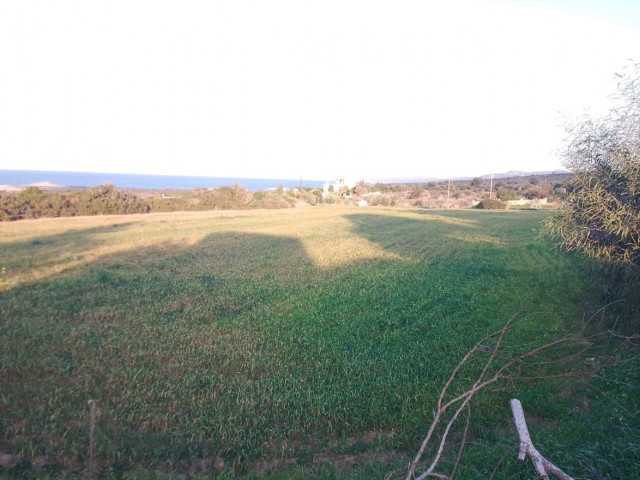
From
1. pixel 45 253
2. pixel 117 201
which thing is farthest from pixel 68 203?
pixel 45 253

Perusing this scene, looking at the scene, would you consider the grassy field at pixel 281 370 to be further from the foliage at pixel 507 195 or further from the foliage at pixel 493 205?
the foliage at pixel 507 195

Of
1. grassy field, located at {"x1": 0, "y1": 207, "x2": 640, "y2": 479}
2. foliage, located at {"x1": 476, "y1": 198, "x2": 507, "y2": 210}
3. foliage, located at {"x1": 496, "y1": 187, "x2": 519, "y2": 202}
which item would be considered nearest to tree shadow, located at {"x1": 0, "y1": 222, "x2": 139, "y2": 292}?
grassy field, located at {"x1": 0, "y1": 207, "x2": 640, "y2": 479}

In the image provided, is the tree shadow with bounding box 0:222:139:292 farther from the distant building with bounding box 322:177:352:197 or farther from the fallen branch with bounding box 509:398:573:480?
the distant building with bounding box 322:177:352:197

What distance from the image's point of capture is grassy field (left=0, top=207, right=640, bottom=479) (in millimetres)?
4297

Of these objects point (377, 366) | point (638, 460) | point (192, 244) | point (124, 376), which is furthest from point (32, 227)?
point (638, 460)

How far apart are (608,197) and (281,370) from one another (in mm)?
6829

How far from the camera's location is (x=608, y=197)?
829 cm

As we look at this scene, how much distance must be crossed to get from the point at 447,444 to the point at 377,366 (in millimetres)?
1903

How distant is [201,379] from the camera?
5.89 metres

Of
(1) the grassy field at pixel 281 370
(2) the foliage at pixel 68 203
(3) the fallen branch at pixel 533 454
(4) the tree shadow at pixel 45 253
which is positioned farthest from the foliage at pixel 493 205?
(3) the fallen branch at pixel 533 454

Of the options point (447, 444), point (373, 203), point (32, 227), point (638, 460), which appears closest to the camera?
point (638, 460)

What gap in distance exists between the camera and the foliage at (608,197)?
26.2ft

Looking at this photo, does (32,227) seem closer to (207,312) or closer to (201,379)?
(207,312)

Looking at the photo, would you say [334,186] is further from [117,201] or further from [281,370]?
[281,370]
